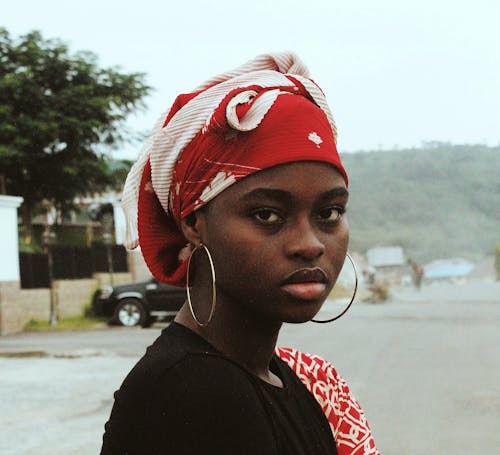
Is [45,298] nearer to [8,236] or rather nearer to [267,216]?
[8,236]

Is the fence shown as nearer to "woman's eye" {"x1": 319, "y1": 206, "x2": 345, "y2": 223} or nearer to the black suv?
the black suv

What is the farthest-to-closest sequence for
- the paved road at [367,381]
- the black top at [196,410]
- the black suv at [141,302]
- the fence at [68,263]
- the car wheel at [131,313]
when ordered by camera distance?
the fence at [68,263]
the car wheel at [131,313]
the black suv at [141,302]
the paved road at [367,381]
the black top at [196,410]

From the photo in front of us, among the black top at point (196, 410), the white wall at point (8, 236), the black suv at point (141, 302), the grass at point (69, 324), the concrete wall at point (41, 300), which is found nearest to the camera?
the black top at point (196, 410)

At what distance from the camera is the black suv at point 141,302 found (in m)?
18.7

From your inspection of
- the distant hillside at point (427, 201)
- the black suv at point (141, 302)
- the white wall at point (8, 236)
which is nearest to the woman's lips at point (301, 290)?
the black suv at point (141, 302)

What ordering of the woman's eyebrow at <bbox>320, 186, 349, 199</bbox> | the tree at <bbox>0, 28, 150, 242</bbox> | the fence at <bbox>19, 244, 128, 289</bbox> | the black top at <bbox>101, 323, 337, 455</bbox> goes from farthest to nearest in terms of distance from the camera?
1. the tree at <bbox>0, 28, 150, 242</bbox>
2. the fence at <bbox>19, 244, 128, 289</bbox>
3. the woman's eyebrow at <bbox>320, 186, 349, 199</bbox>
4. the black top at <bbox>101, 323, 337, 455</bbox>

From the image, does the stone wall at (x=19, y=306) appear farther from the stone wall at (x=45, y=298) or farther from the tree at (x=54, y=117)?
the tree at (x=54, y=117)

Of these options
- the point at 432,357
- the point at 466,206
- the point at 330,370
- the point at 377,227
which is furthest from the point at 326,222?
the point at 377,227

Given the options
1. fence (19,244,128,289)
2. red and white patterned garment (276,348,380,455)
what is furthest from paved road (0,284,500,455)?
fence (19,244,128,289)

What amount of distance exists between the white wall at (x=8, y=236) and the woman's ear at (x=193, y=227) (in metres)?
17.3

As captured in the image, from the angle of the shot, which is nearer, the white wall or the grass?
the white wall

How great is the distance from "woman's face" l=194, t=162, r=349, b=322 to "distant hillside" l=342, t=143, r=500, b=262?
11226cm

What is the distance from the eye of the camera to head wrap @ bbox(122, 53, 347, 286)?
1.36 m

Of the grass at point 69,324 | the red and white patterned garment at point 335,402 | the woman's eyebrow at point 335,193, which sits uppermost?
the woman's eyebrow at point 335,193
